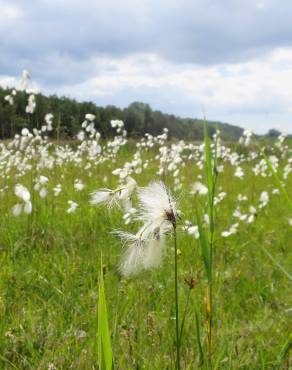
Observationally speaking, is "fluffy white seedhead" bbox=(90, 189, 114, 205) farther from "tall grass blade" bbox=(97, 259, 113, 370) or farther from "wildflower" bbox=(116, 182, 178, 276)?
"tall grass blade" bbox=(97, 259, 113, 370)

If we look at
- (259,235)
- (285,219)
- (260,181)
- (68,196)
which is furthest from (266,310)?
(260,181)

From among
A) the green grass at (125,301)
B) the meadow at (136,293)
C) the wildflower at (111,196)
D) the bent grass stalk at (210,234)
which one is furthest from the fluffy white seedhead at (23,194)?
the bent grass stalk at (210,234)

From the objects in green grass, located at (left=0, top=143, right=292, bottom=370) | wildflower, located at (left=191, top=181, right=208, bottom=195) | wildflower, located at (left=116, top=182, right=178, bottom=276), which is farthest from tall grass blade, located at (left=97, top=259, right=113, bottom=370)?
wildflower, located at (left=191, top=181, right=208, bottom=195)

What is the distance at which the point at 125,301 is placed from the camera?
271 centimetres

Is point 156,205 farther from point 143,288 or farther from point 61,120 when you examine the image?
point 61,120

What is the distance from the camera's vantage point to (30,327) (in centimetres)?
245

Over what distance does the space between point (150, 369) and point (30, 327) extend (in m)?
0.83

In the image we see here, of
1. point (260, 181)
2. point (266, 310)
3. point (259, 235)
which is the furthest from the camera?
point (260, 181)

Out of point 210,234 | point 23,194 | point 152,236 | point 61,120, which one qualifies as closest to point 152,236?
point 152,236

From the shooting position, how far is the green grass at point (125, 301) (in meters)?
2.07

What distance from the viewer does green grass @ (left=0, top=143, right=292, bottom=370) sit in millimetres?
2074

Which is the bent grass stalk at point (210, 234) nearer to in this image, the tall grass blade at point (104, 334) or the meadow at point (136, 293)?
the meadow at point (136, 293)

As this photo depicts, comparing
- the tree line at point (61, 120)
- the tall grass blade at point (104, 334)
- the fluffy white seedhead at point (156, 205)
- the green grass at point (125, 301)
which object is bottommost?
the green grass at point (125, 301)

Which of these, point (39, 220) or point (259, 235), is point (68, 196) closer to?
point (39, 220)
